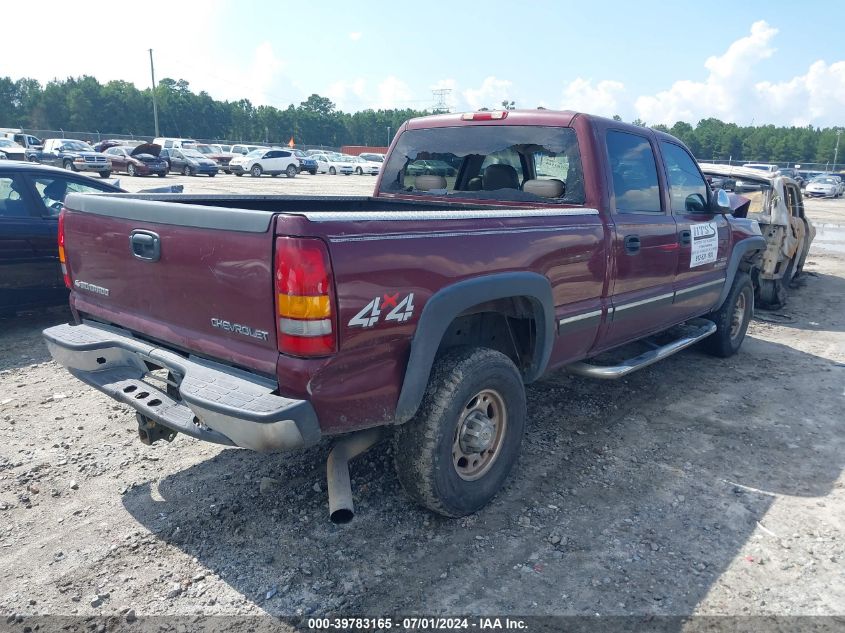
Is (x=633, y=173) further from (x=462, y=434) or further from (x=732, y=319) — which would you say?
(x=732, y=319)

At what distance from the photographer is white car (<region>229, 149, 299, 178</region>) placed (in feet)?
118

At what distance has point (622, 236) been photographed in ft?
13.1

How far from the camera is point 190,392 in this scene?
2.55m

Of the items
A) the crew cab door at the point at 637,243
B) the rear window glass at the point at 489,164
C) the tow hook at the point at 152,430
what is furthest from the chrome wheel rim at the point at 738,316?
the tow hook at the point at 152,430

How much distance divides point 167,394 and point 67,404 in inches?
86.2

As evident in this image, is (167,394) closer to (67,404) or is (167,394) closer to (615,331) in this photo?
(67,404)

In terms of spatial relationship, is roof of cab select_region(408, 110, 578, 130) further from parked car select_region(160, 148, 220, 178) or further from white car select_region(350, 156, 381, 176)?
white car select_region(350, 156, 381, 176)

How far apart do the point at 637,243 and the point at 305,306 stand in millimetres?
2632

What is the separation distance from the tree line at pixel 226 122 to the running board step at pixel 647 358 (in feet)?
259

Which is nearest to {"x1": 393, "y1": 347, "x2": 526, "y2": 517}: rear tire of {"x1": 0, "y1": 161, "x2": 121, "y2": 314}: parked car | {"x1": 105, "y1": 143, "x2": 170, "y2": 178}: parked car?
{"x1": 0, "y1": 161, "x2": 121, "y2": 314}: parked car

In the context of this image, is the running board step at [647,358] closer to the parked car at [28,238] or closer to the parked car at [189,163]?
the parked car at [28,238]

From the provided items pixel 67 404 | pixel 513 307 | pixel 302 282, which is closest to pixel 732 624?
pixel 513 307

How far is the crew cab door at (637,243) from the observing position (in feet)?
13.3

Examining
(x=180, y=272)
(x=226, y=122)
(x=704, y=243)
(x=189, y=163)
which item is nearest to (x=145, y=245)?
(x=180, y=272)
